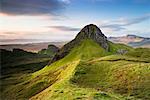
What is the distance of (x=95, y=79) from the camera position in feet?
281

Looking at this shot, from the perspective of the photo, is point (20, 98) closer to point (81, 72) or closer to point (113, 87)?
point (81, 72)

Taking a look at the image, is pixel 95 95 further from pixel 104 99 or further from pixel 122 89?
pixel 122 89

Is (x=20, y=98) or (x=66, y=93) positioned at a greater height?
(x=66, y=93)

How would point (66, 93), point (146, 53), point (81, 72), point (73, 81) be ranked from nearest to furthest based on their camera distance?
point (66, 93) < point (73, 81) < point (81, 72) < point (146, 53)

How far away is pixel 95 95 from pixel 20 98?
7185cm

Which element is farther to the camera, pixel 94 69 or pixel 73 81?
pixel 94 69

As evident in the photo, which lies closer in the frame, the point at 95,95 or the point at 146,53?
the point at 95,95

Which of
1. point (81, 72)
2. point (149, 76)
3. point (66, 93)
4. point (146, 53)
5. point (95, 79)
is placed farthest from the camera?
point (146, 53)

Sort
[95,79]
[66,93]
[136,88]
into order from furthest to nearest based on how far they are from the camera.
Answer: [95,79]
[136,88]
[66,93]

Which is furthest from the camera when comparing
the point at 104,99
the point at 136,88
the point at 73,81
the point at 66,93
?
the point at 73,81

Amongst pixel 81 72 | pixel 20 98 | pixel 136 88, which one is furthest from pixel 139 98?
pixel 20 98

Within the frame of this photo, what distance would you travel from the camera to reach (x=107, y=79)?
8225 cm

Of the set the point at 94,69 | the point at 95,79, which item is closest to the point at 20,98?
the point at 94,69

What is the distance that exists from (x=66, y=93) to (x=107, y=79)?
24347 mm
